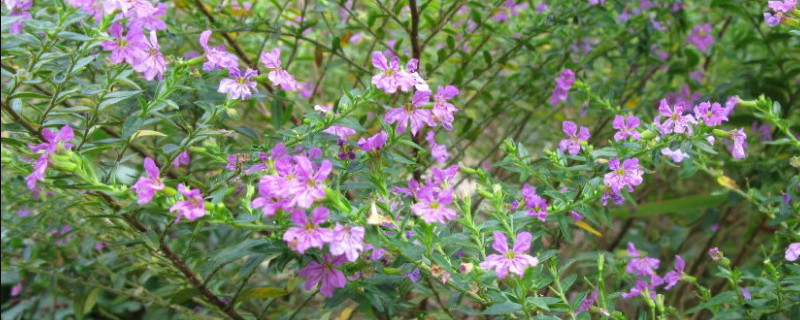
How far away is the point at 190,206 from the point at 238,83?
342 millimetres

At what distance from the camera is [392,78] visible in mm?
1170

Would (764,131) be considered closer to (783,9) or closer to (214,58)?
(783,9)

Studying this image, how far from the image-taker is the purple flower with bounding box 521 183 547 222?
1326 millimetres

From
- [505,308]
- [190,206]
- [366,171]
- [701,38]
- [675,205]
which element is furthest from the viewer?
[701,38]

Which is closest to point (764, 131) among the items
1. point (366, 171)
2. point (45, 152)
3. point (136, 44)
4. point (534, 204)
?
point (534, 204)

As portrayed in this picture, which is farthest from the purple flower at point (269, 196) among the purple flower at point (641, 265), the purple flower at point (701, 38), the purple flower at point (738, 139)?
the purple flower at point (701, 38)

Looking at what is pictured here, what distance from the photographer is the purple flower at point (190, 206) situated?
0.99m

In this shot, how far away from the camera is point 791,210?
1501mm

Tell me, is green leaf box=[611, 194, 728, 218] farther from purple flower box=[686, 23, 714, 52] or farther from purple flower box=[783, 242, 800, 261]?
purple flower box=[783, 242, 800, 261]

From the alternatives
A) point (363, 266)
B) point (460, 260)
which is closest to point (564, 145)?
point (460, 260)

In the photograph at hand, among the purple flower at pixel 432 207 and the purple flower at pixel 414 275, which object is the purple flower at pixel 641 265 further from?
the purple flower at pixel 432 207

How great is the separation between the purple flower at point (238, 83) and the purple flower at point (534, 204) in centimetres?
56

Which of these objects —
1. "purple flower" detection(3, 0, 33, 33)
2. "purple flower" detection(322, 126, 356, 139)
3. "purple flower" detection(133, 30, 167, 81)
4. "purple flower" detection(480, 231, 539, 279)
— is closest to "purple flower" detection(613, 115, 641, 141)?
"purple flower" detection(480, 231, 539, 279)

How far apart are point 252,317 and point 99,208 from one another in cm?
48
